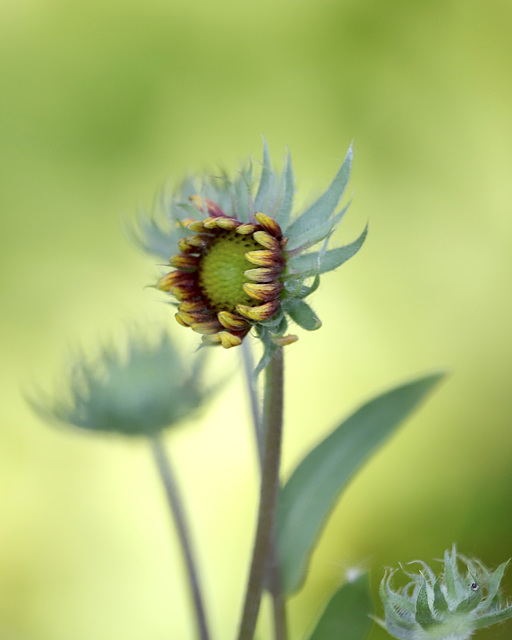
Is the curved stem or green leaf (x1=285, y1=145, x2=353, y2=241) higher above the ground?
green leaf (x1=285, y1=145, x2=353, y2=241)

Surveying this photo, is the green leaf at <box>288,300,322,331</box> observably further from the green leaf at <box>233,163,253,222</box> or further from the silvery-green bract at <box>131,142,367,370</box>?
the green leaf at <box>233,163,253,222</box>

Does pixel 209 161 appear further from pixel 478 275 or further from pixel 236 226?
pixel 236 226

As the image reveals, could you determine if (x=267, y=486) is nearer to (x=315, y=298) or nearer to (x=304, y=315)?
(x=304, y=315)

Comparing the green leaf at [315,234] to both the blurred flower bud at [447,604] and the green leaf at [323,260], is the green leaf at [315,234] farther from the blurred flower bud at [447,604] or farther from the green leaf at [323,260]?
the blurred flower bud at [447,604]

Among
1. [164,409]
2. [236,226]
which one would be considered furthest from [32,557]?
[236,226]

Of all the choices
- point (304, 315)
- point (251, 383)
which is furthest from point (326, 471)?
point (304, 315)

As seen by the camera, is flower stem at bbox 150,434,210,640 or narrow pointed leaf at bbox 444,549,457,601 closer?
narrow pointed leaf at bbox 444,549,457,601

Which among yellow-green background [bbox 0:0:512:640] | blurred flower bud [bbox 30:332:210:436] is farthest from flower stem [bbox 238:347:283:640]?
yellow-green background [bbox 0:0:512:640]
